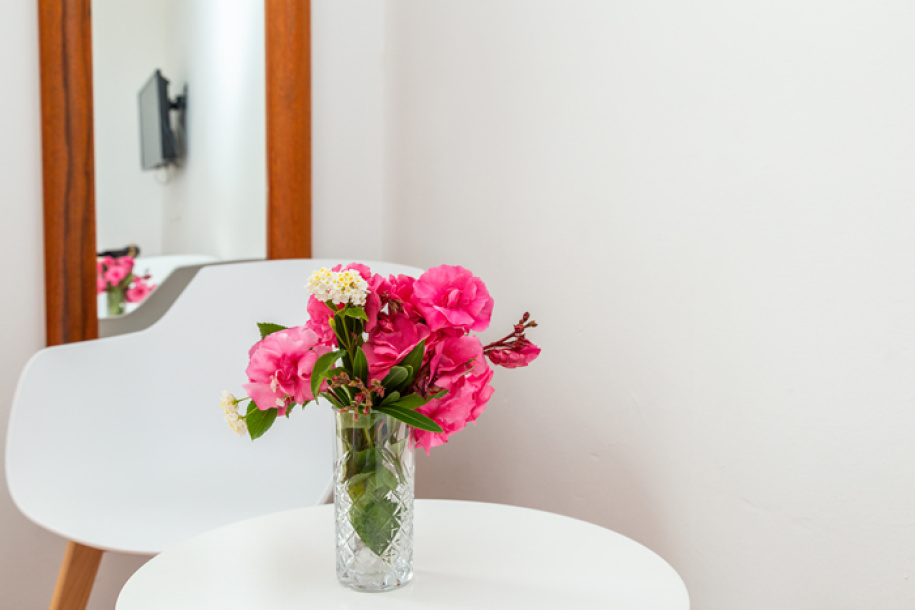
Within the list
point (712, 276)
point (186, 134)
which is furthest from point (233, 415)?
point (186, 134)

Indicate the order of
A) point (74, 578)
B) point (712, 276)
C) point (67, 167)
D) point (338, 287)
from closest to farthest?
point (338, 287) < point (712, 276) < point (74, 578) < point (67, 167)

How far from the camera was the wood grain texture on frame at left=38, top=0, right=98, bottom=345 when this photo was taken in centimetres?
155

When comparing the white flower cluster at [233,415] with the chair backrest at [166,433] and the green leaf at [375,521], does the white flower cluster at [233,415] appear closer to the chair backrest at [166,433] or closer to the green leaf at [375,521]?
the green leaf at [375,521]

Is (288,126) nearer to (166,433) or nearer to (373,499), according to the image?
(166,433)

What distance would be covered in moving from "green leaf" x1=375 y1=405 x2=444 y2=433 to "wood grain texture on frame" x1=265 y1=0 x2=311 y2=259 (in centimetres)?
120

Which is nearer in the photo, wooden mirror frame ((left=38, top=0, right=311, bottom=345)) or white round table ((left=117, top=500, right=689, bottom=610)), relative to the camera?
white round table ((left=117, top=500, right=689, bottom=610))

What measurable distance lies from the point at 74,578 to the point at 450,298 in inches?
37.3

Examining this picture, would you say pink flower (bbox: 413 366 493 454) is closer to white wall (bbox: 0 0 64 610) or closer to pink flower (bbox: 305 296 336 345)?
pink flower (bbox: 305 296 336 345)

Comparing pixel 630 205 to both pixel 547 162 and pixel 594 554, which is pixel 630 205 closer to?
pixel 547 162

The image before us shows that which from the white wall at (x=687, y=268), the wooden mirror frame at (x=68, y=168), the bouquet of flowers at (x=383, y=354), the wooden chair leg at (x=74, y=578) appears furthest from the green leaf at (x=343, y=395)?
the wooden mirror frame at (x=68, y=168)

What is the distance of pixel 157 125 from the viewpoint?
1.71 m

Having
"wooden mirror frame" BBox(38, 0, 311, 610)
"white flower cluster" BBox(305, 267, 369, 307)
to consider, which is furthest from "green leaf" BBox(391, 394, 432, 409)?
"wooden mirror frame" BBox(38, 0, 311, 610)

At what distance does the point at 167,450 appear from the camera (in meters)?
1.57

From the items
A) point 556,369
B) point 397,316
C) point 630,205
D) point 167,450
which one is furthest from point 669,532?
point 167,450
